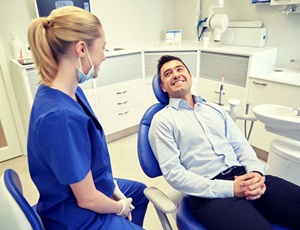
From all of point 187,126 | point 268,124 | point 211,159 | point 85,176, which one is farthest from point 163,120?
point 268,124

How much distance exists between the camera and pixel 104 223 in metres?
0.95

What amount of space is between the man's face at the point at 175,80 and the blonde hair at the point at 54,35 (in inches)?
24.7

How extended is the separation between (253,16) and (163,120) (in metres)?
1.90

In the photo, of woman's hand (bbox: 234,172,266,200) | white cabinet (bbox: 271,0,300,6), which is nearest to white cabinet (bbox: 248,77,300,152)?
white cabinet (bbox: 271,0,300,6)

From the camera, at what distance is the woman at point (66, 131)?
809 mm

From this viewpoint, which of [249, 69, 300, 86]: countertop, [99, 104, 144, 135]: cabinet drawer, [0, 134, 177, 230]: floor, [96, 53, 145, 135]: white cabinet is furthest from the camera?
[99, 104, 144, 135]: cabinet drawer

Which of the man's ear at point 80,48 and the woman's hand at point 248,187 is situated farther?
the woman's hand at point 248,187

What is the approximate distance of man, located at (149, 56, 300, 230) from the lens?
3.48 ft

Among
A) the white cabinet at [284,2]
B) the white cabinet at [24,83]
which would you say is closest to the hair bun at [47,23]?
the white cabinet at [24,83]

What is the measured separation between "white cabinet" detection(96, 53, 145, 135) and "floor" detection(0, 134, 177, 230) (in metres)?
0.20

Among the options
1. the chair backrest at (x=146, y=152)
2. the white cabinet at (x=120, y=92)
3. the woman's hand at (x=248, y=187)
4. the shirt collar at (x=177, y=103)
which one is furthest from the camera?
the white cabinet at (x=120, y=92)

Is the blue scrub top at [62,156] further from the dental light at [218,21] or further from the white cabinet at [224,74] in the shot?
the dental light at [218,21]

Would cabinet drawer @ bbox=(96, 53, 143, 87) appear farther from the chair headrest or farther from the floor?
the chair headrest

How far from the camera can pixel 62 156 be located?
0.80 metres
